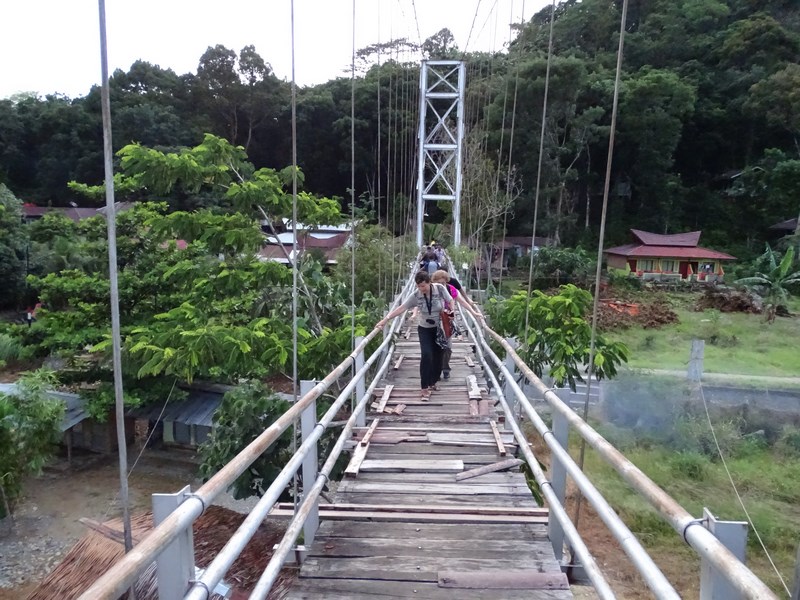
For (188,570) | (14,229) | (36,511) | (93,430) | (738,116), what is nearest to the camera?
(188,570)

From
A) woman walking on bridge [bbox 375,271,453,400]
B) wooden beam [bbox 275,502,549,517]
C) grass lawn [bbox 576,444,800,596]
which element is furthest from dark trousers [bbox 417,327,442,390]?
grass lawn [bbox 576,444,800,596]

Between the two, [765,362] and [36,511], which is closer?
[36,511]

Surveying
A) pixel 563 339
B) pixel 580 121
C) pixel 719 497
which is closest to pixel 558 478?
pixel 563 339

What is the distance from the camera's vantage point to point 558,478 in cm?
197

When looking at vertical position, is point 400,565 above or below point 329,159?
below

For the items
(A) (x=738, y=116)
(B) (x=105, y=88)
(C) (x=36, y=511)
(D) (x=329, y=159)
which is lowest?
(C) (x=36, y=511)

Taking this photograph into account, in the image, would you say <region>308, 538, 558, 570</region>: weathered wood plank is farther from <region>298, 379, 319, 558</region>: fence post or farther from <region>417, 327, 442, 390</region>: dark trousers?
<region>417, 327, 442, 390</region>: dark trousers

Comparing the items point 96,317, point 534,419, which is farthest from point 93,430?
point 534,419

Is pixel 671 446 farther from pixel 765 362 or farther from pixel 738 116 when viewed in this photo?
pixel 738 116

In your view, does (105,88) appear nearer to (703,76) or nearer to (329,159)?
(329,159)

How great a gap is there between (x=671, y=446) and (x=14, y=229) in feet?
54.7

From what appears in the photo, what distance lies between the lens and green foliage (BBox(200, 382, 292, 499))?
4609mm

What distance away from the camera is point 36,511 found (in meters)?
8.41

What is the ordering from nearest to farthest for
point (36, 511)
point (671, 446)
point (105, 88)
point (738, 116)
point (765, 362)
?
point (105, 88) → point (36, 511) → point (671, 446) → point (765, 362) → point (738, 116)
